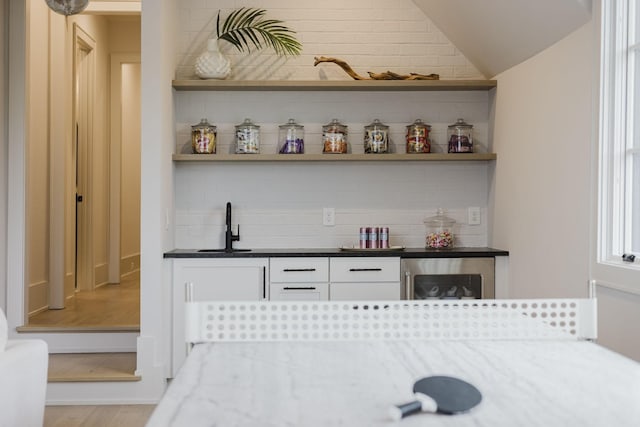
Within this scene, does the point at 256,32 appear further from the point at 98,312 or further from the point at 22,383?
the point at 22,383

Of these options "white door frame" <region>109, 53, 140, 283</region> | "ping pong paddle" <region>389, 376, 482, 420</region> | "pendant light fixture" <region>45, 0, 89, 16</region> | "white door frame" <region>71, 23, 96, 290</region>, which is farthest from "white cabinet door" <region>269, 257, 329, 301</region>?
"white door frame" <region>109, 53, 140, 283</region>

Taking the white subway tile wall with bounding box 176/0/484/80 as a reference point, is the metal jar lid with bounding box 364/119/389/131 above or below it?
below

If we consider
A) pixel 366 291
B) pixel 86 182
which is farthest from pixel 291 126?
pixel 86 182

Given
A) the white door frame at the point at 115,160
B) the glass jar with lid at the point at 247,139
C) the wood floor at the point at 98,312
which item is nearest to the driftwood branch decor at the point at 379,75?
the glass jar with lid at the point at 247,139

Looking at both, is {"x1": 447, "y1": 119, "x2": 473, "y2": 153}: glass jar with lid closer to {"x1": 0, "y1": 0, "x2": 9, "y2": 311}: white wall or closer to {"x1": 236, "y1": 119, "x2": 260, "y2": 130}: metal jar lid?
{"x1": 236, "y1": 119, "x2": 260, "y2": 130}: metal jar lid

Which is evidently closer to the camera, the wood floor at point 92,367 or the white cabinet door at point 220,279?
the wood floor at point 92,367

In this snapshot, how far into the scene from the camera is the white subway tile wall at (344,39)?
4.05 meters

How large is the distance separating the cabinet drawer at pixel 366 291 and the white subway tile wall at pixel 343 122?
0.51 meters

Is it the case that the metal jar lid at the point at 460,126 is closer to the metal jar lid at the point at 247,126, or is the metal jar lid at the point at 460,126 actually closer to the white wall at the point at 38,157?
the metal jar lid at the point at 247,126

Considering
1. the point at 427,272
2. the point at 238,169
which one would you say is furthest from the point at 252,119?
the point at 427,272

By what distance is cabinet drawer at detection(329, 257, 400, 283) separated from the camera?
3613 mm

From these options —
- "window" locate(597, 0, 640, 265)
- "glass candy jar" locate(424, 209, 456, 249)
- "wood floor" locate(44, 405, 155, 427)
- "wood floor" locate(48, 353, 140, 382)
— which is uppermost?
"window" locate(597, 0, 640, 265)

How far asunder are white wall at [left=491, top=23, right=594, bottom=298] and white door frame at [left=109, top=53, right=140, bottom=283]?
14.7 feet

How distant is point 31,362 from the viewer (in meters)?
2.11
